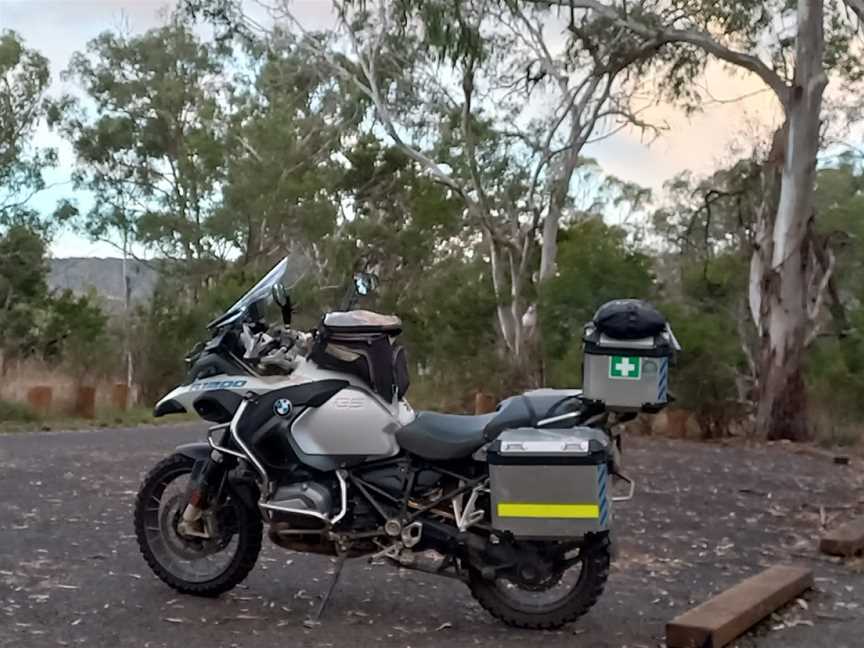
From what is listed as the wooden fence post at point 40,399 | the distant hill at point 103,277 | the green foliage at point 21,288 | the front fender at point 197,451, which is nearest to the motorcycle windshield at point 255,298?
the front fender at point 197,451

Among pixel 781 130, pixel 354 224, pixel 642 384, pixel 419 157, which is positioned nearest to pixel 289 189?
pixel 354 224

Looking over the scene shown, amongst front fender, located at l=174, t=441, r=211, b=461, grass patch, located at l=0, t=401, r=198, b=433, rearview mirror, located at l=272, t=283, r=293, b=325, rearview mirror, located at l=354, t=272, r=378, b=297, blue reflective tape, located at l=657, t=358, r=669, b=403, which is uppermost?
rearview mirror, located at l=354, t=272, r=378, b=297

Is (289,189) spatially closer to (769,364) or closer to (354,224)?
(354,224)

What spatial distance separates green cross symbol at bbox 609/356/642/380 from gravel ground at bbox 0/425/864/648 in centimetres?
103

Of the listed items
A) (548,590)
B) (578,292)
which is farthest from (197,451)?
(578,292)

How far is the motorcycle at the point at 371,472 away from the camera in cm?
462

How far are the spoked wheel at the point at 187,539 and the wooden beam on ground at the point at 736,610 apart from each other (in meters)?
1.84

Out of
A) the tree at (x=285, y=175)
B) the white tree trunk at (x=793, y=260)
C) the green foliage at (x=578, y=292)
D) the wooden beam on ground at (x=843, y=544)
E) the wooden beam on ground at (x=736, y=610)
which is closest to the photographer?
the wooden beam on ground at (x=736, y=610)

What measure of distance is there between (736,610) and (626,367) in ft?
3.49

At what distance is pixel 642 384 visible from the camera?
15.1 ft

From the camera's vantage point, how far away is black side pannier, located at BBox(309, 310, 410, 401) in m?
5.09

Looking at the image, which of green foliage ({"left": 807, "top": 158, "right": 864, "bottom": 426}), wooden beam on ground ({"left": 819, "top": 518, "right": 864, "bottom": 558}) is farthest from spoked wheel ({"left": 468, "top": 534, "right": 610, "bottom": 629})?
green foliage ({"left": 807, "top": 158, "right": 864, "bottom": 426})

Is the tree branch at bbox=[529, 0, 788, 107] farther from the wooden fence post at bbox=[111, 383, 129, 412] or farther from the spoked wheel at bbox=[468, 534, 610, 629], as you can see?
the spoked wheel at bbox=[468, 534, 610, 629]

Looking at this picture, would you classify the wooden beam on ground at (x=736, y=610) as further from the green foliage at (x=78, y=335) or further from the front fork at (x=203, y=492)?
the green foliage at (x=78, y=335)
